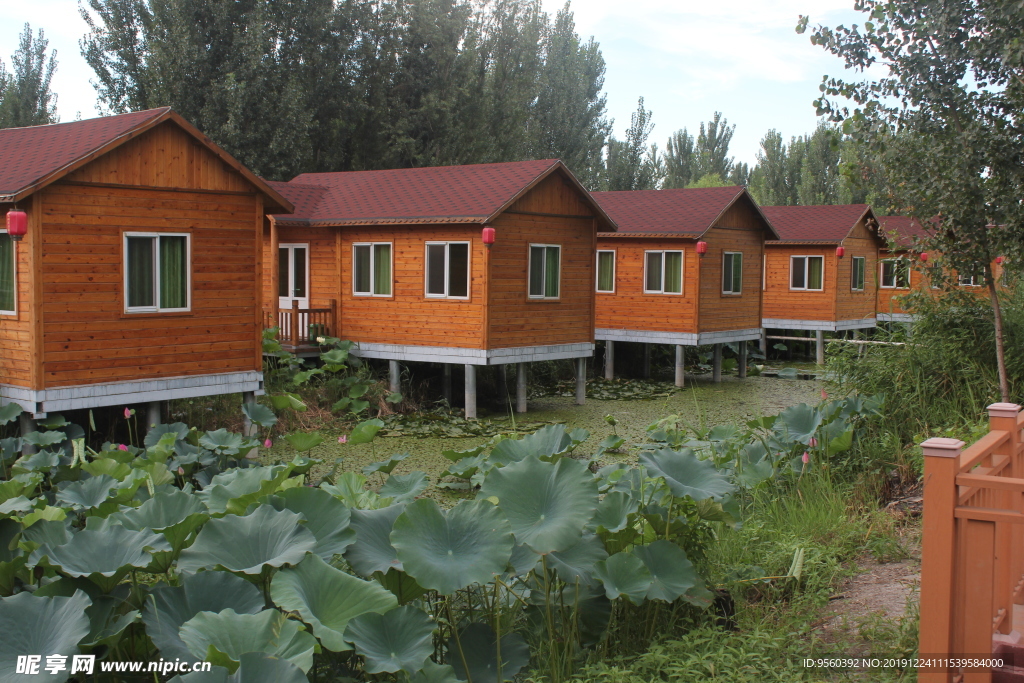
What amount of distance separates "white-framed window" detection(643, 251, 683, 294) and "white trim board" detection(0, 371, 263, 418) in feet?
35.7

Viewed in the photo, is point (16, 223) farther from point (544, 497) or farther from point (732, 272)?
point (732, 272)

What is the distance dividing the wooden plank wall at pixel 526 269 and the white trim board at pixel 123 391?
469cm

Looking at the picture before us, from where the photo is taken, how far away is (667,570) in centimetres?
478

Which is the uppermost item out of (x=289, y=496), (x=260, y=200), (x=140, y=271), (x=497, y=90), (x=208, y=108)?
(x=497, y=90)

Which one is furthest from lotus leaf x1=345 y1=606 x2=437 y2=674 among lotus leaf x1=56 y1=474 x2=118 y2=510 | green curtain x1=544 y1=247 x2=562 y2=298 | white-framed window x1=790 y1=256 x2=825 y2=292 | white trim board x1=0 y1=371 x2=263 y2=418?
white-framed window x1=790 y1=256 x2=825 y2=292

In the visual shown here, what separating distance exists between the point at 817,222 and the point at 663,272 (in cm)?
789

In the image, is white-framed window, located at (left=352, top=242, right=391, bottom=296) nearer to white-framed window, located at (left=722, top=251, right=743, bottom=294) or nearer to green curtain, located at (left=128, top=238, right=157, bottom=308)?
green curtain, located at (left=128, top=238, right=157, bottom=308)

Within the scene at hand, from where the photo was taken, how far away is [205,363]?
39.1 feet

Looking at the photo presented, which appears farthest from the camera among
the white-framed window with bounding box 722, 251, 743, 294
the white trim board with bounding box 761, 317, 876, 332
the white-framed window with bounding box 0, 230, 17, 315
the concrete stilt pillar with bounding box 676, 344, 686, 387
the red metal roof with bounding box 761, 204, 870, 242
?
the red metal roof with bounding box 761, 204, 870, 242

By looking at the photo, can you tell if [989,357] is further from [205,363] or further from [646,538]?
[205,363]

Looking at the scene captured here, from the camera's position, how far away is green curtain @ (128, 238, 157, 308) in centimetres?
1126

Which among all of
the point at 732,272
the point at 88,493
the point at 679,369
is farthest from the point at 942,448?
the point at 732,272

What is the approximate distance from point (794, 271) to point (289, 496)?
77.0 feet

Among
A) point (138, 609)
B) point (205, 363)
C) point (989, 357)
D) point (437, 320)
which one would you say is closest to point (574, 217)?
point (437, 320)
